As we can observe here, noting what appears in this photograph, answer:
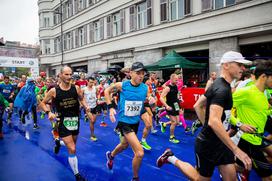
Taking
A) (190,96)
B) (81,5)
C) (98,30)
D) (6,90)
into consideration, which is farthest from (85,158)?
(81,5)

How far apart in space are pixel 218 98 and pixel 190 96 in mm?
9058

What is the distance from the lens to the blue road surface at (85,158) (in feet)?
15.8

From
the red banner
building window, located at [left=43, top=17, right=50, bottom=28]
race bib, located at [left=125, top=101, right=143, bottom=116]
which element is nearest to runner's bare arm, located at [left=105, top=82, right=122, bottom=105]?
race bib, located at [left=125, top=101, right=143, bottom=116]

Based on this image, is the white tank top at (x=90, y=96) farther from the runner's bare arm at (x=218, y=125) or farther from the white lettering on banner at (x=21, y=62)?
the white lettering on banner at (x=21, y=62)

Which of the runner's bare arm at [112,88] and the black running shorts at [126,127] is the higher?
the runner's bare arm at [112,88]

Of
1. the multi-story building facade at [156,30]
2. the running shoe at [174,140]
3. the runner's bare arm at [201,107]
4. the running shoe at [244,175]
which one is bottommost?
the running shoe at [174,140]

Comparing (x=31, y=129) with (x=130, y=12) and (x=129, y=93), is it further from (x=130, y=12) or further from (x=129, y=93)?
(x=130, y=12)

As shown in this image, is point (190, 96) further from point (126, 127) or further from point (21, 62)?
point (21, 62)

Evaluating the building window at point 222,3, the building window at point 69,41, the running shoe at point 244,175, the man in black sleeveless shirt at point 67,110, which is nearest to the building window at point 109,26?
the building window at point 69,41

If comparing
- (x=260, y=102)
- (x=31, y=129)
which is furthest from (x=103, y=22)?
(x=260, y=102)

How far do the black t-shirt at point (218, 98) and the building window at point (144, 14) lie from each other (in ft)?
57.8

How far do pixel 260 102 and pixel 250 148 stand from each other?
2.08ft

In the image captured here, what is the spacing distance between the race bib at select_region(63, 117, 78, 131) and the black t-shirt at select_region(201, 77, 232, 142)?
263cm

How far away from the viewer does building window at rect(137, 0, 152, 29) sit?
19.6 m
